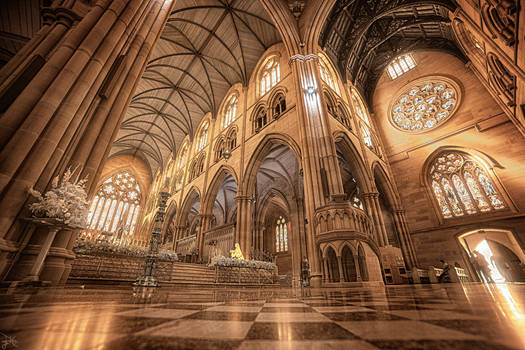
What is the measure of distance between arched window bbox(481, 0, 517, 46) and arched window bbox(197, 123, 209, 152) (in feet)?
48.3

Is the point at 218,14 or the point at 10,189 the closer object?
the point at 10,189

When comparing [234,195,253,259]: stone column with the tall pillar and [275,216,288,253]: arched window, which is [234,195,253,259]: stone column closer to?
the tall pillar

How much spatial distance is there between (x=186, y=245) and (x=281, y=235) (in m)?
8.46

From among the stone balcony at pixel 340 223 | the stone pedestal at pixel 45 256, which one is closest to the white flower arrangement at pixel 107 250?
the stone pedestal at pixel 45 256

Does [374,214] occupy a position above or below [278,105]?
below

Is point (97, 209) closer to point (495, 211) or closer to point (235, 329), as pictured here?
point (235, 329)

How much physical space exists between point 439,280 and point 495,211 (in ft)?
17.5

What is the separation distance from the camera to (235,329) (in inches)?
29.7

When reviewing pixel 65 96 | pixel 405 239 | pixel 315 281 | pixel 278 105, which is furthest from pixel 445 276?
pixel 65 96

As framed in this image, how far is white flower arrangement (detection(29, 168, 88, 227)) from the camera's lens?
287cm

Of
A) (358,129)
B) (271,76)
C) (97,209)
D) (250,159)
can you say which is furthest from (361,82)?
(97,209)

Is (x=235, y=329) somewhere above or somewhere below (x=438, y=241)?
below

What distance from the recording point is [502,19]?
16.3ft

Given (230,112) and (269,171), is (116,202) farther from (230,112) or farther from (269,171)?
(269,171)
